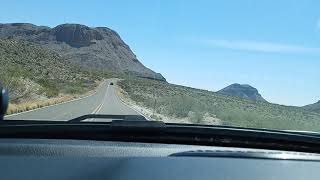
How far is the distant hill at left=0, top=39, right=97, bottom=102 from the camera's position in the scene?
6412 cm

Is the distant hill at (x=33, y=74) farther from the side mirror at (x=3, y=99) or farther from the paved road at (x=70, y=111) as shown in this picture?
the side mirror at (x=3, y=99)

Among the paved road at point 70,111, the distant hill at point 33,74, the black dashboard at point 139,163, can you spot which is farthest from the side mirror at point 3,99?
the distant hill at point 33,74

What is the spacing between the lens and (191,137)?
3.30 metres

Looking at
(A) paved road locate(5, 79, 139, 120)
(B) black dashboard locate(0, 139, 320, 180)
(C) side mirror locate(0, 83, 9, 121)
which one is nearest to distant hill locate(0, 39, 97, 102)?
(A) paved road locate(5, 79, 139, 120)

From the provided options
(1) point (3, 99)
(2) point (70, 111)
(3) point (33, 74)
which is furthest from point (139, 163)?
(3) point (33, 74)

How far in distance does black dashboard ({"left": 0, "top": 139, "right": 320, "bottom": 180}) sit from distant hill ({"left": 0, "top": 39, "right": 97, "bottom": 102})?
180 feet

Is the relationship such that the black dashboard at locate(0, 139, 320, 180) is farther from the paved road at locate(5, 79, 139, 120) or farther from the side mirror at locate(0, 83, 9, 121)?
the paved road at locate(5, 79, 139, 120)

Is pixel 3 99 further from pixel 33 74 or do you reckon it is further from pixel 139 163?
pixel 33 74

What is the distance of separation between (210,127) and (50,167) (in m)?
1.31

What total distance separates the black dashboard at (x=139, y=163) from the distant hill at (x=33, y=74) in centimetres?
5477

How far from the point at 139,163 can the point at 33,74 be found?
315 feet

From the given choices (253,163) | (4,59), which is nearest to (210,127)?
(253,163)

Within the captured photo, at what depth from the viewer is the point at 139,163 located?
2.49 metres

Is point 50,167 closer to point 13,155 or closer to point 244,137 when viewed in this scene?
point 13,155
